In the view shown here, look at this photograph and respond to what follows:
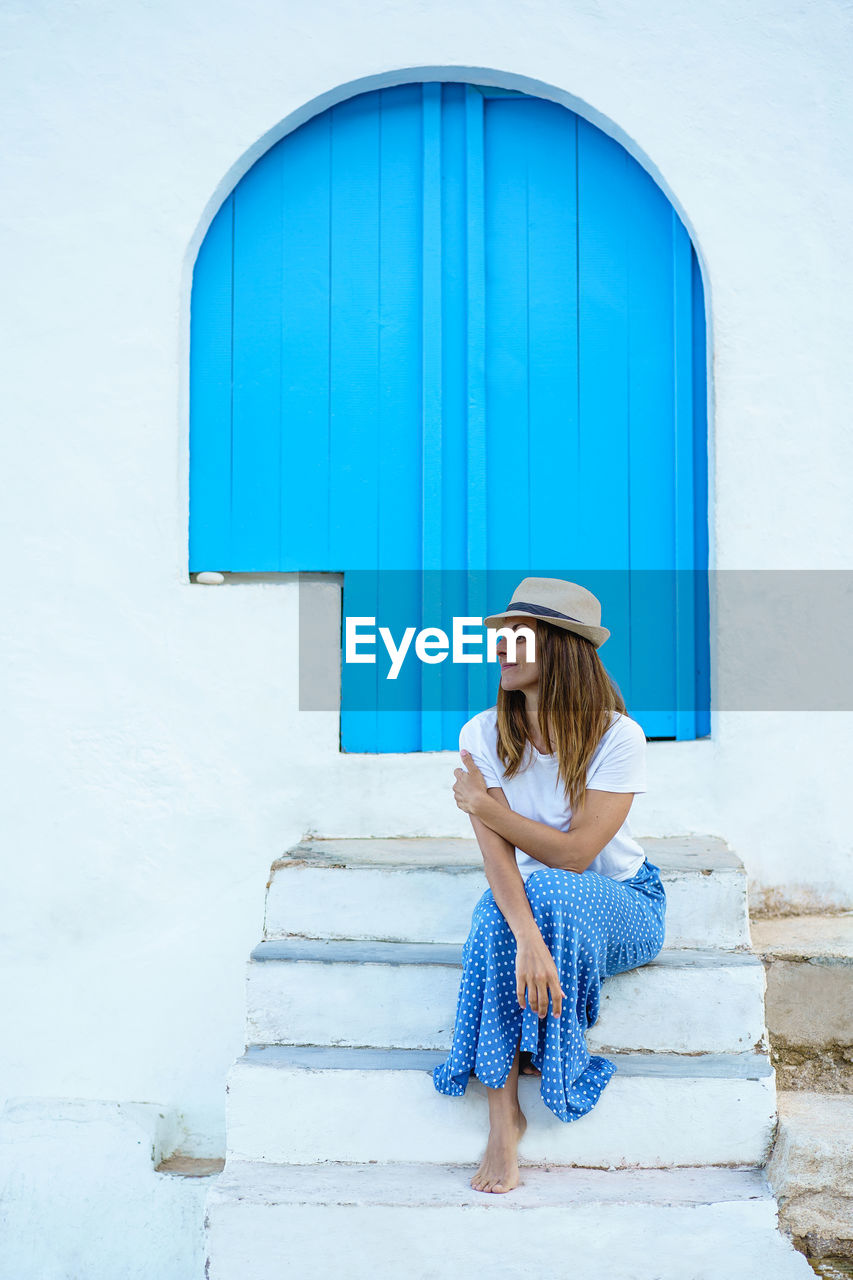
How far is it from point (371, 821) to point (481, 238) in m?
2.09

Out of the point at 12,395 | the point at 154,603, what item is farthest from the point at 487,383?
the point at 12,395

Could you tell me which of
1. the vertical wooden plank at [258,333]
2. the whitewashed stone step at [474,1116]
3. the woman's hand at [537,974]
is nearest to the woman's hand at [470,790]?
the woman's hand at [537,974]

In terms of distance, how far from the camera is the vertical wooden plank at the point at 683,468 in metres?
3.76

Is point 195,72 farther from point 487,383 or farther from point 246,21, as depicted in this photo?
point 487,383

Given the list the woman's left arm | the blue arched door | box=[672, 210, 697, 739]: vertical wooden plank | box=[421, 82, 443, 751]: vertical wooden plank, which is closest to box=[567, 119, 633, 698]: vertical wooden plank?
the blue arched door

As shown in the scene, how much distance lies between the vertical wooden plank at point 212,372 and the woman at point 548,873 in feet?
4.70

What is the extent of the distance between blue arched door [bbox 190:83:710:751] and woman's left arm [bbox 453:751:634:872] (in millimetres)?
1172

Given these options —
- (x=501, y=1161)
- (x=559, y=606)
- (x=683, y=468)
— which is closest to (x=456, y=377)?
(x=683, y=468)

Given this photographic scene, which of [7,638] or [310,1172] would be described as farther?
[7,638]

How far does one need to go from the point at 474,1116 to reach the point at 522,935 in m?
0.53

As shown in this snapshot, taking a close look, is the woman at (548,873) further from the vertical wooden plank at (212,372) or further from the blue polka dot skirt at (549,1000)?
the vertical wooden plank at (212,372)

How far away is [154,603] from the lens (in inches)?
144

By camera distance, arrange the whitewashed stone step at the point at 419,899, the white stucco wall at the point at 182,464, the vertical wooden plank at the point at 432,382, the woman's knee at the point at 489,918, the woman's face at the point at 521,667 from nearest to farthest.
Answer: the woman's knee at the point at 489,918 < the woman's face at the point at 521,667 < the whitewashed stone step at the point at 419,899 < the white stucco wall at the point at 182,464 < the vertical wooden plank at the point at 432,382

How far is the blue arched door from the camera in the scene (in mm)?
3773
